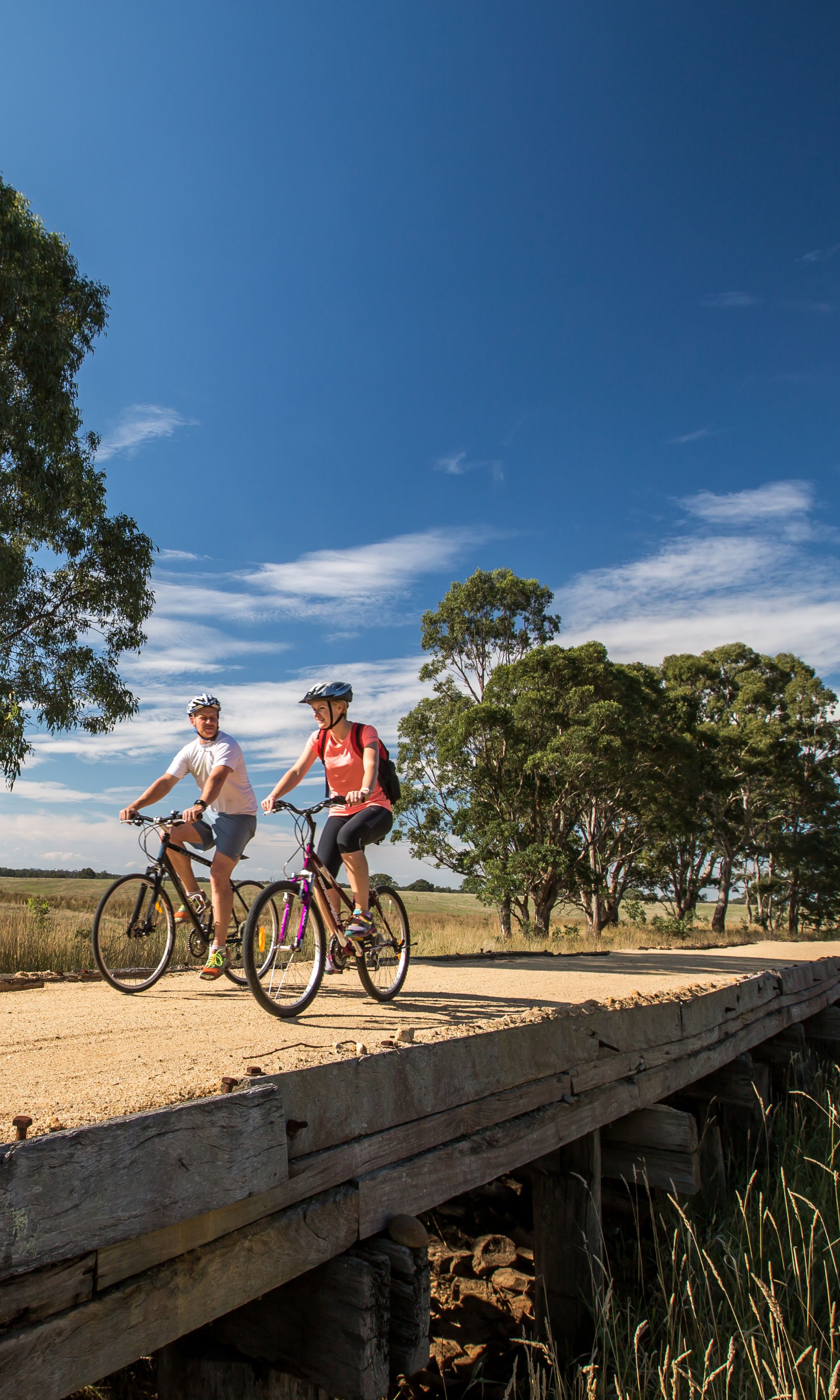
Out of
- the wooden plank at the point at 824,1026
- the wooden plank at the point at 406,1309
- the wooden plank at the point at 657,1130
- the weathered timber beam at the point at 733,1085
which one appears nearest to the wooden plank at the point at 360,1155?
the wooden plank at the point at 657,1130

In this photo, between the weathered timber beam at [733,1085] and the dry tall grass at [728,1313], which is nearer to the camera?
the dry tall grass at [728,1313]

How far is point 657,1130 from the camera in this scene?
17.7 ft

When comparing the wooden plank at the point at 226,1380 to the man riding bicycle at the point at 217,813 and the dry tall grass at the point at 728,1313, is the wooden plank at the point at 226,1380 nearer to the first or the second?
the dry tall grass at the point at 728,1313

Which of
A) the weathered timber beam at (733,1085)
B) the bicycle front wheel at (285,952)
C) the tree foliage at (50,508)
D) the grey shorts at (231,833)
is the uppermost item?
the tree foliage at (50,508)

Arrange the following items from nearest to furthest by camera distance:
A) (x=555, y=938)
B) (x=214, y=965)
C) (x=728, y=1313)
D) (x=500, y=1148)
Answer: (x=500, y=1148), (x=728, y=1313), (x=214, y=965), (x=555, y=938)

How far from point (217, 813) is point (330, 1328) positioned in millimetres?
3924

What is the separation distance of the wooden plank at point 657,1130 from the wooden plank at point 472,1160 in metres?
0.68

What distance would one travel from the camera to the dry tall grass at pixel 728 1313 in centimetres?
371

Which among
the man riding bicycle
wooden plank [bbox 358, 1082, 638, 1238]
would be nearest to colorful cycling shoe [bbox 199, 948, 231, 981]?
the man riding bicycle

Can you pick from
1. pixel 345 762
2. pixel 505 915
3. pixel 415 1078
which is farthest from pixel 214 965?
pixel 505 915

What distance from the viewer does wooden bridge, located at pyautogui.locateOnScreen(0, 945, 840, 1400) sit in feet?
6.56

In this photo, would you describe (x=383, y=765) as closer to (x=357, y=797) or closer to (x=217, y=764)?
(x=357, y=797)

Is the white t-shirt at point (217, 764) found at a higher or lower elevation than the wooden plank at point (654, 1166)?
higher

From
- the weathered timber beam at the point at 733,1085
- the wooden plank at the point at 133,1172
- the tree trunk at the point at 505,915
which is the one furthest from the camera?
the tree trunk at the point at 505,915
